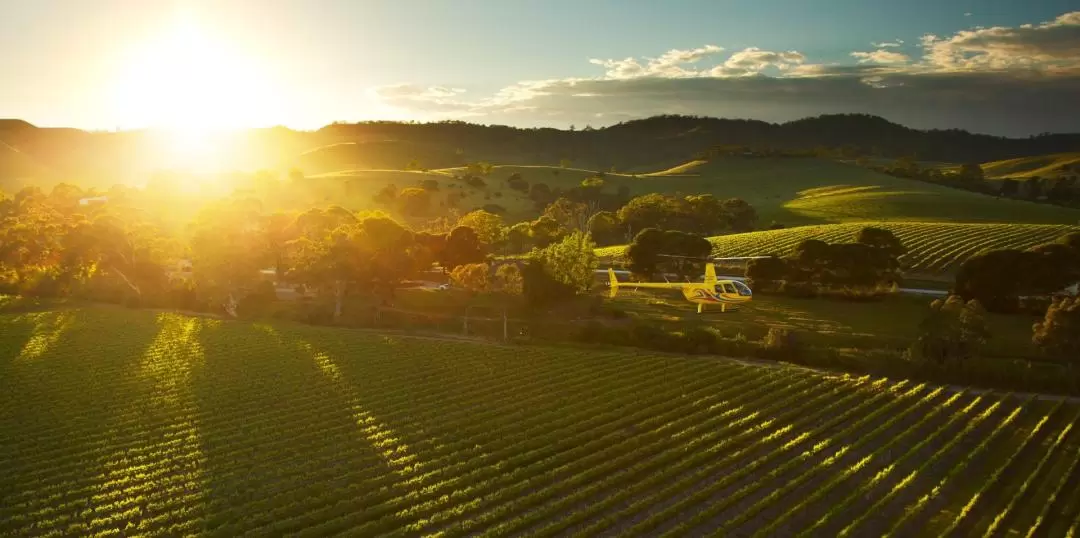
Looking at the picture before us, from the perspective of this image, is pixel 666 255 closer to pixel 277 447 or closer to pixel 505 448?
pixel 505 448

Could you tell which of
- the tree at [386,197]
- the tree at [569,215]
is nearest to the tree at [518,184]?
the tree at [569,215]

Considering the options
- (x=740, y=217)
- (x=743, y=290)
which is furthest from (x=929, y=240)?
(x=740, y=217)

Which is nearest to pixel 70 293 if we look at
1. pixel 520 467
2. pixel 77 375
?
pixel 77 375

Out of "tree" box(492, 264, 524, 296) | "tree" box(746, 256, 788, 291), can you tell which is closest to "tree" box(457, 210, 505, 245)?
"tree" box(492, 264, 524, 296)

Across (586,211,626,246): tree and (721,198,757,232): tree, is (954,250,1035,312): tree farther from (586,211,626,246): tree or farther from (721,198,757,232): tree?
(586,211,626,246): tree

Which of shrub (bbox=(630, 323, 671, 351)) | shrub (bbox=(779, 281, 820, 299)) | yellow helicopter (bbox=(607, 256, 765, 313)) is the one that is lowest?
shrub (bbox=(630, 323, 671, 351))

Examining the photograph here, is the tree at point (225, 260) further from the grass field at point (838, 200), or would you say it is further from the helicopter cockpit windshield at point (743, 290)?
the grass field at point (838, 200)
